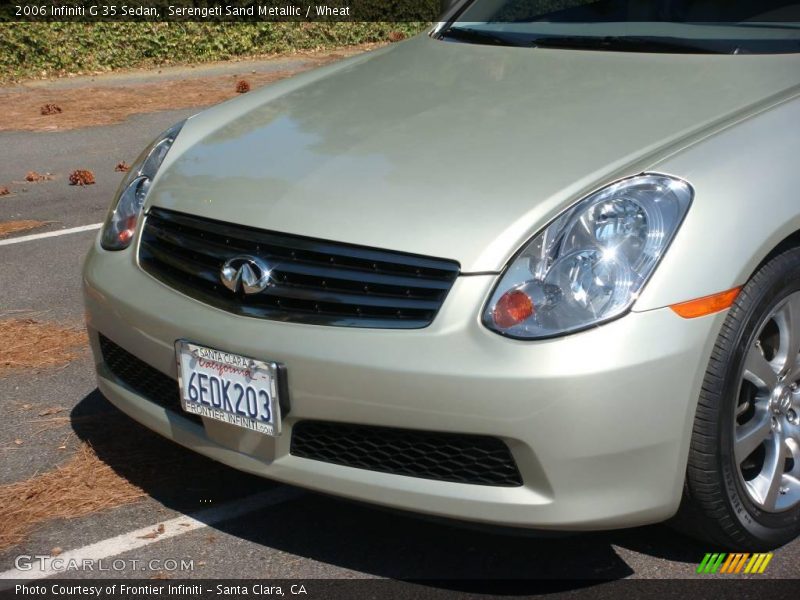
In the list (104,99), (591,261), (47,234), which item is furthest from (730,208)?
(104,99)

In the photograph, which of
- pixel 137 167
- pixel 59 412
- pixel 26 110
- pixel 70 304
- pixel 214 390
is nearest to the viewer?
pixel 214 390

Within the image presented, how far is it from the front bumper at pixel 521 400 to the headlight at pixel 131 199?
2.38 ft

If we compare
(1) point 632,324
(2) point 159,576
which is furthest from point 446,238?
(2) point 159,576

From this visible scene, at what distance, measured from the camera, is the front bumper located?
8.73 ft

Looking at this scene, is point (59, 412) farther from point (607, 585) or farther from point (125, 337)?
point (607, 585)

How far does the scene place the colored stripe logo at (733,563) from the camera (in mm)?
3105

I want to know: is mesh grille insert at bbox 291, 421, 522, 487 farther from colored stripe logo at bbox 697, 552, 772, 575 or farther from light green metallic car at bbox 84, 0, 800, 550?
colored stripe logo at bbox 697, 552, 772, 575

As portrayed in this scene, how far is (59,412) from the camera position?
4.18 m

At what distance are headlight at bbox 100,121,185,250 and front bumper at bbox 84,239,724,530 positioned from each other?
73 cm

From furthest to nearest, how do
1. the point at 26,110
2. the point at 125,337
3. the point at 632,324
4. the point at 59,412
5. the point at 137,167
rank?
the point at 26,110, the point at 59,412, the point at 137,167, the point at 125,337, the point at 632,324

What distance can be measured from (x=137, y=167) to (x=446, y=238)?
4.45 feet

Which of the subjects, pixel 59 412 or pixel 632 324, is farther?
pixel 59 412

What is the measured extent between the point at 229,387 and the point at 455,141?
3.01 feet

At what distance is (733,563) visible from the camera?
3.12 meters
